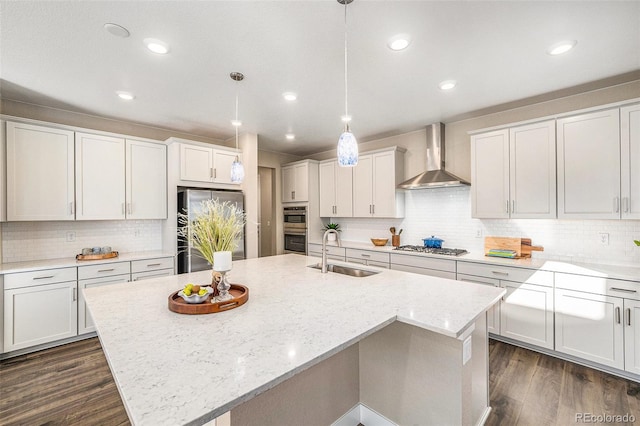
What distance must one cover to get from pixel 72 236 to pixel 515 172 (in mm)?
5399

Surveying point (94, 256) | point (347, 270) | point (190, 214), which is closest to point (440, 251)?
point (347, 270)

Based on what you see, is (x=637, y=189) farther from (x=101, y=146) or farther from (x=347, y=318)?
(x=101, y=146)

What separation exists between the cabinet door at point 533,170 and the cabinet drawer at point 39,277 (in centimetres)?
500

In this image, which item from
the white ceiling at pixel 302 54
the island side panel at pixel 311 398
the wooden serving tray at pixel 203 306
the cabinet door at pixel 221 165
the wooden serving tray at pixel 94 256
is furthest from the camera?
the cabinet door at pixel 221 165

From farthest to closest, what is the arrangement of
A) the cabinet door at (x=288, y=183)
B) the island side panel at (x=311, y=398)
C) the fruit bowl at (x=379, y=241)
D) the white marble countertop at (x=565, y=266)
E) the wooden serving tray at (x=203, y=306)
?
the cabinet door at (x=288, y=183)
the fruit bowl at (x=379, y=241)
the white marble countertop at (x=565, y=266)
the wooden serving tray at (x=203, y=306)
the island side panel at (x=311, y=398)

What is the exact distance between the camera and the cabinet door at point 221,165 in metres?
4.22

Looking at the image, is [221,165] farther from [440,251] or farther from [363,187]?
[440,251]

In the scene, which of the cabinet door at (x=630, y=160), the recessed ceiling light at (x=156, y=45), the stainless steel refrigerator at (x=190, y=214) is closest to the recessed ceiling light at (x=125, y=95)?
the recessed ceiling light at (x=156, y=45)

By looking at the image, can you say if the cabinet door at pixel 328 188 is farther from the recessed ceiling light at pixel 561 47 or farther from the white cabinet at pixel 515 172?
the recessed ceiling light at pixel 561 47

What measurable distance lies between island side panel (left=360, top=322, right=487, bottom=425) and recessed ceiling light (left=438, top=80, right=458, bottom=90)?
7.58 ft

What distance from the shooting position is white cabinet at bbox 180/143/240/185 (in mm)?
3934

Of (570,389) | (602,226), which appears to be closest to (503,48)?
(602,226)

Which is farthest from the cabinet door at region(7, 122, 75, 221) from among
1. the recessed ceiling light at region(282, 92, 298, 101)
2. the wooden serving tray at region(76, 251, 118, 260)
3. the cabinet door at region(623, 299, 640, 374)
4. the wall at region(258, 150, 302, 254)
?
the cabinet door at region(623, 299, 640, 374)

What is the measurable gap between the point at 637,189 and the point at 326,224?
4.15 metres
